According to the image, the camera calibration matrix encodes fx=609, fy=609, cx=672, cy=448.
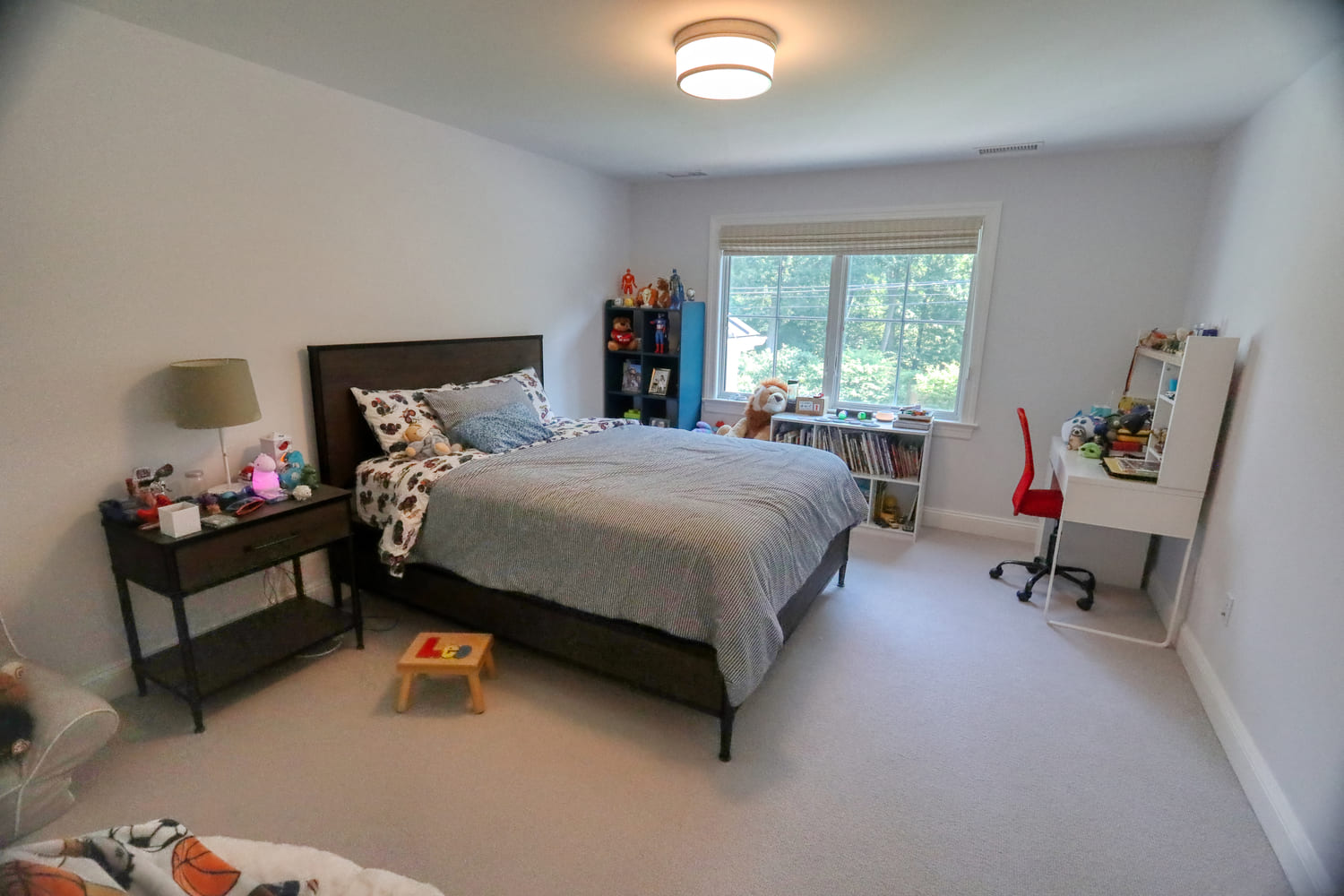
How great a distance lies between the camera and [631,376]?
4703mm

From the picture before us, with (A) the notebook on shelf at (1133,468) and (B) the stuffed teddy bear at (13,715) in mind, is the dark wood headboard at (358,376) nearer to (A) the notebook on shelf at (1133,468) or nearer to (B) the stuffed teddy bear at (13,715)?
(B) the stuffed teddy bear at (13,715)

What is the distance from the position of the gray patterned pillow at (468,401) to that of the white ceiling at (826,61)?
136 cm

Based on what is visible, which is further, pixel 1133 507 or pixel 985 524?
pixel 985 524

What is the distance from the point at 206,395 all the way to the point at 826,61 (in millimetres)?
2525

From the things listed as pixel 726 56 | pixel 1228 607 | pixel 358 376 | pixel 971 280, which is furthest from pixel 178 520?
pixel 971 280

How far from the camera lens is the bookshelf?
4480 millimetres

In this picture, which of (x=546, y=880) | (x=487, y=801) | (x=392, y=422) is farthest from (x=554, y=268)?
(x=546, y=880)

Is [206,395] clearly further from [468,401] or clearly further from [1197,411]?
[1197,411]

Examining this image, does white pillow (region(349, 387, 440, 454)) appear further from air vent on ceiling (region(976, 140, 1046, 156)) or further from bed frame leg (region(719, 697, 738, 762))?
air vent on ceiling (region(976, 140, 1046, 156))

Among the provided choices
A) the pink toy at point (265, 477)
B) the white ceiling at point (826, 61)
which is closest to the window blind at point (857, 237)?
the white ceiling at point (826, 61)

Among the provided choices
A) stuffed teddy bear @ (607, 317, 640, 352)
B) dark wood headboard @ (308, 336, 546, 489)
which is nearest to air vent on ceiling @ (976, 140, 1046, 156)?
stuffed teddy bear @ (607, 317, 640, 352)

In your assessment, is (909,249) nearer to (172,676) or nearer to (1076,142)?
(1076,142)

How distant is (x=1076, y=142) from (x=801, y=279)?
1.72m

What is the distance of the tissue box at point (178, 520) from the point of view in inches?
77.3
